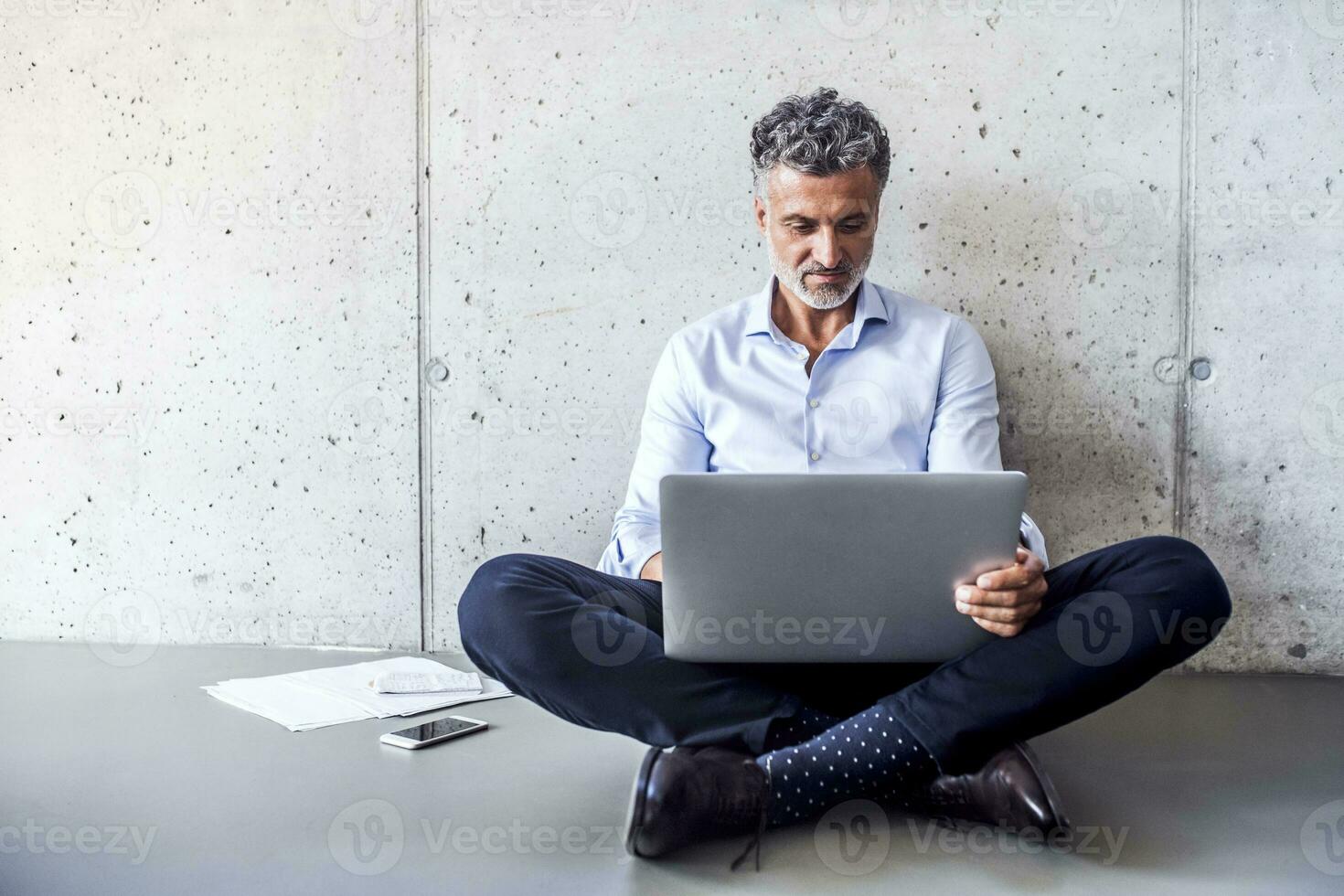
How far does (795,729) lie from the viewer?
1.57 m

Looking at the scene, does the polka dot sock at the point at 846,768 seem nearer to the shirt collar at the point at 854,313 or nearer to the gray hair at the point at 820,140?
the shirt collar at the point at 854,313

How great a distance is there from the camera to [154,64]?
2.69 meters

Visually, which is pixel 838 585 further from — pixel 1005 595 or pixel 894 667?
pixel 894 667

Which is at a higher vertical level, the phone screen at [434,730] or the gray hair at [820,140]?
the gray hair at [820,140]

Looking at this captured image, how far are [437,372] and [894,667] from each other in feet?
4.84

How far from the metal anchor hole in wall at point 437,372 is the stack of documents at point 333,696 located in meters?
0.71

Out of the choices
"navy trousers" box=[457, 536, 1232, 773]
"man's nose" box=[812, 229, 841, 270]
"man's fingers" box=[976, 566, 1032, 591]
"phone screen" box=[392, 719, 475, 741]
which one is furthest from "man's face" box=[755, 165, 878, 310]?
"phone screen" box=[392, 719, 475, 741]

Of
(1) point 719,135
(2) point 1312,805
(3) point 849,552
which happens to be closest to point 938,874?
(3) point 849,552

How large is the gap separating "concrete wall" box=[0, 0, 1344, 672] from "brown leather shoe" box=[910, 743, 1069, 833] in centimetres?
118

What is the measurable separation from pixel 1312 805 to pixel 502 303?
196cm

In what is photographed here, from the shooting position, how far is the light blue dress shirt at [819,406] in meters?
2.08

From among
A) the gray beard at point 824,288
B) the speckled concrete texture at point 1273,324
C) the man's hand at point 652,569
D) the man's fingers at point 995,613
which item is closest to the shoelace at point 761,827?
the man's fingers at point 995,613

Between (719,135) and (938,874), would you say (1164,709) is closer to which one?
(938,874)

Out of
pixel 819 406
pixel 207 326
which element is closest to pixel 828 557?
pixel 819 406
